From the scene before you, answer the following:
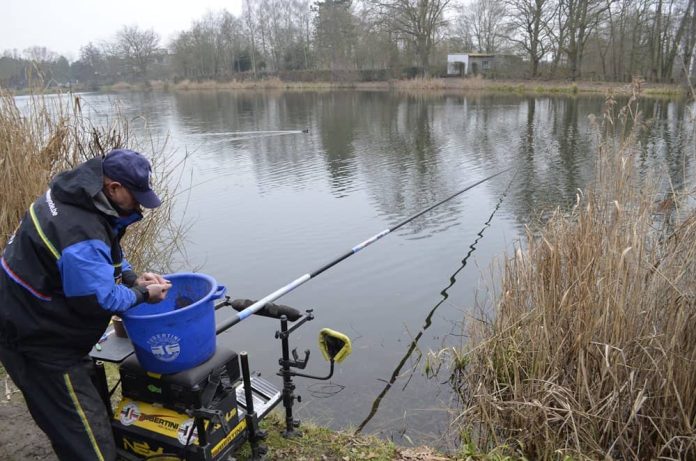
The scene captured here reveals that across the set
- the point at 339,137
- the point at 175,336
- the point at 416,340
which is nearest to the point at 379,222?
the point at 416,340

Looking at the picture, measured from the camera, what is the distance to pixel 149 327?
2516 millimetres

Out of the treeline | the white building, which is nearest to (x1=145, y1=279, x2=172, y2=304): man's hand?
the treeline

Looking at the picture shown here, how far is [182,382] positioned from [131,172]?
1.01 meters

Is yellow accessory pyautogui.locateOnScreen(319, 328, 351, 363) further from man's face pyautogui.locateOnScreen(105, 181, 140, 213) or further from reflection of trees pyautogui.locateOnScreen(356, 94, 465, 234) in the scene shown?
reflection of trees pyautogui.locateOnScreen(356, 94, 465, 234)

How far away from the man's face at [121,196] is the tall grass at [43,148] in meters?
2.99

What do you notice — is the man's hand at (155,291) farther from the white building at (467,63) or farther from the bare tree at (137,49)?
the bare tree at (137,49)

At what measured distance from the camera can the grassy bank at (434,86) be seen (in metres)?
32.3

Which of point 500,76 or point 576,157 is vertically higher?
point 500,76

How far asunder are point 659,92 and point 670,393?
3010 cm

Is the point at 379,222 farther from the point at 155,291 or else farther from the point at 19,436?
the point at 155,291

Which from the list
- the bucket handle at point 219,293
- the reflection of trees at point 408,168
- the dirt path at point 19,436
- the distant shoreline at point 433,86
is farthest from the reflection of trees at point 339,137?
the distant shoreline at point 433,86

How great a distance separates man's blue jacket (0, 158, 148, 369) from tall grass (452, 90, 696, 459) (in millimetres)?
2654

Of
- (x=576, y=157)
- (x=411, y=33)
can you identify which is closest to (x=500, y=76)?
(x=411, y=33)

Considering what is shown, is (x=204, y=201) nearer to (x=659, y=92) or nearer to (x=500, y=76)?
(x=659, y=92)
